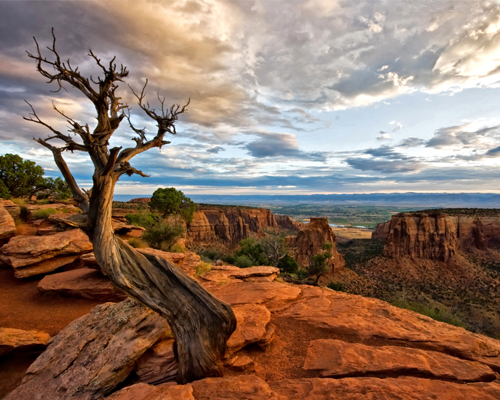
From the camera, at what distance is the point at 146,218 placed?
27.2m

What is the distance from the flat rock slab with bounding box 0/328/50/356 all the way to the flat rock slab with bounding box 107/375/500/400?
18.4ft

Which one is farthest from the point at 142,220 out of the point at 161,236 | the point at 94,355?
the point at 94,355

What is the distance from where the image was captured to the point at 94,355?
5664 mm

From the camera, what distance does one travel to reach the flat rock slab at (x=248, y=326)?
19.7 ft

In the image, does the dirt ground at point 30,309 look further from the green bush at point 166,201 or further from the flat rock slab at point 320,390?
the green bush at point 166,201

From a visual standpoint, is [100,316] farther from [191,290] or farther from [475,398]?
[475,398]

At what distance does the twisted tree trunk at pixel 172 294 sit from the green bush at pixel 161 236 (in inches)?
643

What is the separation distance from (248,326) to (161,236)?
53.4ft

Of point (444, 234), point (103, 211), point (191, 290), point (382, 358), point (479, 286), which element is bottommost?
point (479, 286)

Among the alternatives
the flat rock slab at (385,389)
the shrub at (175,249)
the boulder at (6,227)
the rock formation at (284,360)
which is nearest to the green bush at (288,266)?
the shrub at (175,249)

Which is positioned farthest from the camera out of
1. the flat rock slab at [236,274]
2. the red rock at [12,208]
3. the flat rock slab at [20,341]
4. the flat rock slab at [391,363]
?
the red rock at [12,208]

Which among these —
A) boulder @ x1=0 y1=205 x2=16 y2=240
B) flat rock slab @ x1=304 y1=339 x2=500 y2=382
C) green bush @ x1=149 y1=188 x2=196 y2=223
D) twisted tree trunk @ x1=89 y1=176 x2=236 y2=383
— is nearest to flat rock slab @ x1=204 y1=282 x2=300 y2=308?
flat rock slab @ x1=304 y1=339 x2=500 y2=382

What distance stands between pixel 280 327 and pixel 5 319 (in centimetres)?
1146

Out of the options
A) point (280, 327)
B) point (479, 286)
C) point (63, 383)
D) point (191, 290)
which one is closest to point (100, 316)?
point (63, 383)
